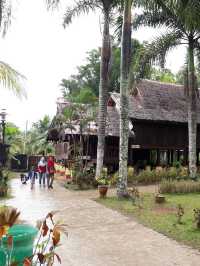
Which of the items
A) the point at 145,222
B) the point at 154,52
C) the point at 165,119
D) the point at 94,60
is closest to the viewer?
the point at 145,222

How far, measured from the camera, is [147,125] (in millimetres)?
23734

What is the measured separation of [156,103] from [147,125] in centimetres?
183

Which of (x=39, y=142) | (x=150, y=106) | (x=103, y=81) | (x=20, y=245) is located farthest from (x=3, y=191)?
(x=39, y=142)

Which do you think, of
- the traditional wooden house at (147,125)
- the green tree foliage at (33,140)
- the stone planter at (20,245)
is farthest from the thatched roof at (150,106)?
the stone planter at (20,245)

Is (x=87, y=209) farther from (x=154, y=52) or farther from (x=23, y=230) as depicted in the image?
(x=154, y=52)

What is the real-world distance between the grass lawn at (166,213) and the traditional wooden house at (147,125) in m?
8.26

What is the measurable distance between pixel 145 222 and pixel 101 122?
8623 millimetres

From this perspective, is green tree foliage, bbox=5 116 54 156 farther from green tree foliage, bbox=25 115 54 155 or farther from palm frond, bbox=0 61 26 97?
palm frond, bbox=0 61 26 97

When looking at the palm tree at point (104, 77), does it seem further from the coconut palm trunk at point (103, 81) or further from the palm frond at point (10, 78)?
the palm frond at point (10, 78)

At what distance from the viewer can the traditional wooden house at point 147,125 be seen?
22812 mm

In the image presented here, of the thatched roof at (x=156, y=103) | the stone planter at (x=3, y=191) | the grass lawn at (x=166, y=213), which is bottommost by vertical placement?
the grass lawn at (x=166, y=213)

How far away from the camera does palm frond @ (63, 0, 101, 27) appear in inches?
723

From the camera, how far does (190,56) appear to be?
19656mm

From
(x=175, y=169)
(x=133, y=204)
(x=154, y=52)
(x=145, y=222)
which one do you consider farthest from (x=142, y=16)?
(x=145, y=222)
